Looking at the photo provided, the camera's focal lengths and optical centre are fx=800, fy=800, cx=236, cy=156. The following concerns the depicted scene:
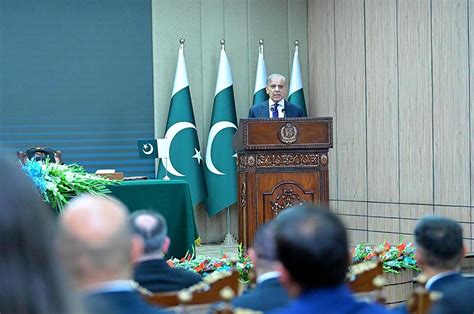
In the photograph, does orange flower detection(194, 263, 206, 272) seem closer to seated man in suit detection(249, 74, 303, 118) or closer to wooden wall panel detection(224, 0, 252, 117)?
seated man in suit detection(249, 74, 303, 118)

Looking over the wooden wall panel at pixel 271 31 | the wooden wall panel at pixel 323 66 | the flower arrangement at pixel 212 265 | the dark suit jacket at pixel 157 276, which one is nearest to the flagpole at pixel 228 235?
the wooden wall panel at pixel 271 31

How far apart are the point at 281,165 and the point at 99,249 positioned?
4827 mm

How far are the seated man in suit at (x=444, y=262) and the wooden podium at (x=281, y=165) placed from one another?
3.65 m

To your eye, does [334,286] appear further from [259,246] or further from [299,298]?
[259,246]

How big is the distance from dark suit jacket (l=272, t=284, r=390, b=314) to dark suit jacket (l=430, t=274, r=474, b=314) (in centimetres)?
102

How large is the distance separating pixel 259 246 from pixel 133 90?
24.6 ft

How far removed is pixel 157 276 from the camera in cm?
277

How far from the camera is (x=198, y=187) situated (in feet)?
32.2

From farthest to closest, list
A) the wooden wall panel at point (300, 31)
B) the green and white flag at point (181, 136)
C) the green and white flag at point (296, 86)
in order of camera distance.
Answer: the wooden wall panel at point (300, 31) → the green and white flag at point (296, 86) → the green and white flag at point (181, 136)

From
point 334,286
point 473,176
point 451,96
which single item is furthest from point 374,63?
point 334,286

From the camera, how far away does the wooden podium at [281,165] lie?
20.9 feet

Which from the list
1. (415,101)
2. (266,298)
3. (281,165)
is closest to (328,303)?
(266,298)

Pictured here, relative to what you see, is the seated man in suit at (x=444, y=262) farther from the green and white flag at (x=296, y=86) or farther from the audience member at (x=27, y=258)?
the green and white flag at (x=296, y=86)

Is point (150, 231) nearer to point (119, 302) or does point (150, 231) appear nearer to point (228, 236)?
point (119, 302)
